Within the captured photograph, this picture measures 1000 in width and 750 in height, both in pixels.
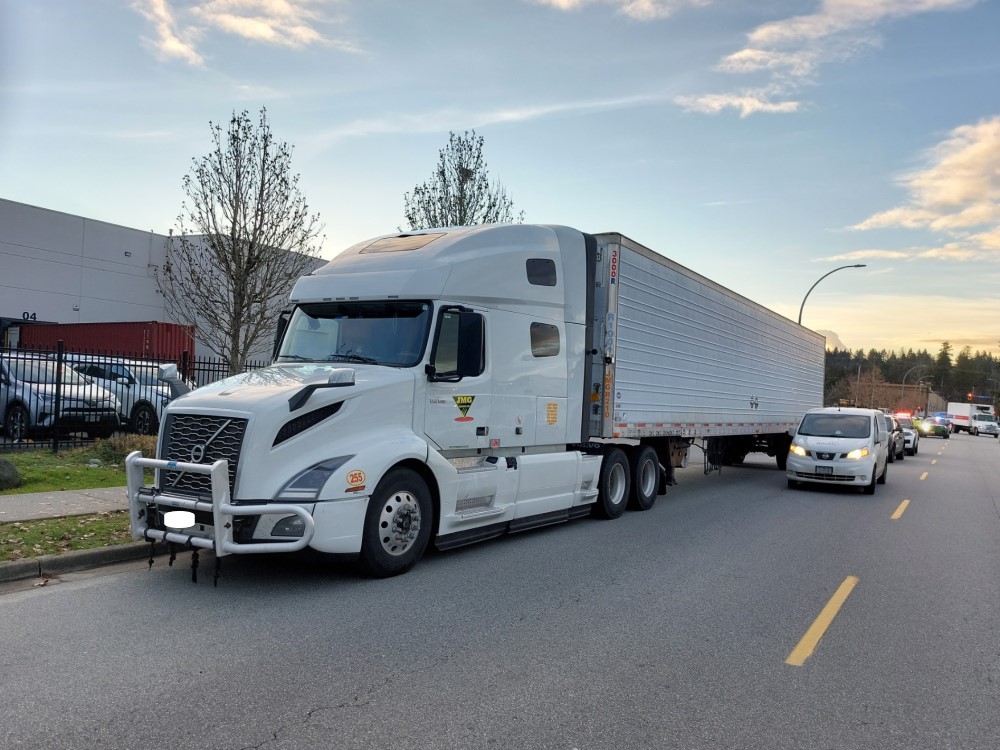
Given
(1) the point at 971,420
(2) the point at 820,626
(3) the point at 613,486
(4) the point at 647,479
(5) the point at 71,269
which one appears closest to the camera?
(2) the point at 820,626

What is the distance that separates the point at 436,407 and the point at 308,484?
1.62m

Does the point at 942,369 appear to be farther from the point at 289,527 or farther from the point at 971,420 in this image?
the point at 289,527

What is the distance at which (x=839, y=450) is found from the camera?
14.5 meters

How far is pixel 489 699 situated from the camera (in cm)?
416

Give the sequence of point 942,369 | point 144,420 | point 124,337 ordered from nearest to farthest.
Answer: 1. point 144,420
2. point 124,337
3. point 942,369

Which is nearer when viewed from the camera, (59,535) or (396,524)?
(396,524)

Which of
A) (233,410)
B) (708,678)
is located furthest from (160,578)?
(708,678)

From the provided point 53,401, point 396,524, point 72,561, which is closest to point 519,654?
point 396,524

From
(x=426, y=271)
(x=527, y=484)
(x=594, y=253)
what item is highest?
(x=594, y=253)

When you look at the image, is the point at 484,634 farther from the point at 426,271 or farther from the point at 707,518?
the point at 707,518

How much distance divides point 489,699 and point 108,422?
13284mm

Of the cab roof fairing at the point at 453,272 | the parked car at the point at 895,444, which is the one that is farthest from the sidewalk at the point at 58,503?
the parked car at the point at 895,444

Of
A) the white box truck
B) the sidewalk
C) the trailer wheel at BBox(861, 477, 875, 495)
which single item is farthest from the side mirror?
the white box truck

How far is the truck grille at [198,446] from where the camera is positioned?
6031 millimetres
